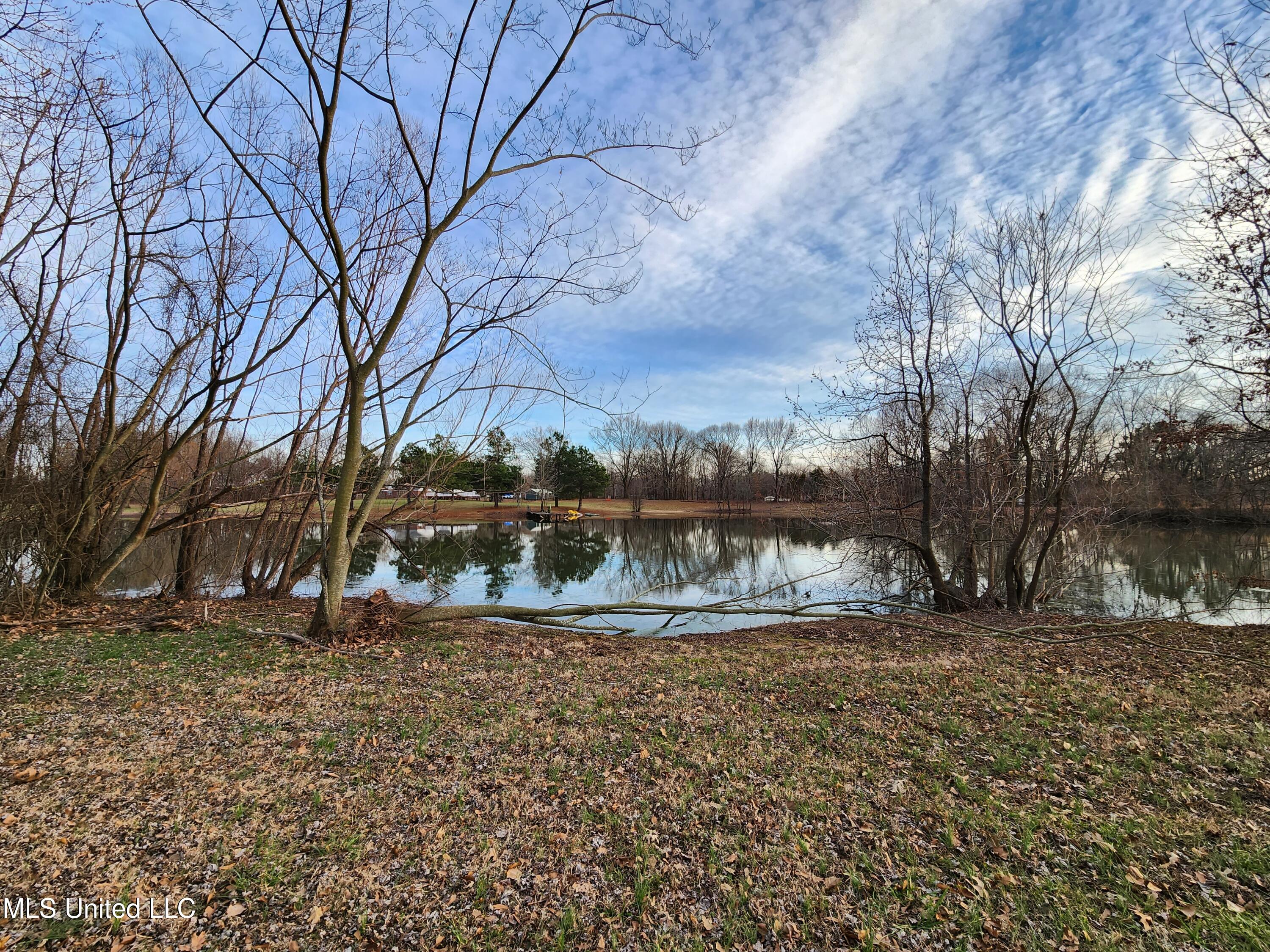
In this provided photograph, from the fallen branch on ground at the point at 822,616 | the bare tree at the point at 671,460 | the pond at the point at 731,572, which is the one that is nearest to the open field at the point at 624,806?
the fallen branch on ground at the point at 822,616

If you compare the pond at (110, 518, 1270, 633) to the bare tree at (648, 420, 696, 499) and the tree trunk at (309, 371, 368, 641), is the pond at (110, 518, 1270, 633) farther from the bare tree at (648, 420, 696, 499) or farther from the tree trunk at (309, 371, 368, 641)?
the bare tree at (648, 420, 696, 499)

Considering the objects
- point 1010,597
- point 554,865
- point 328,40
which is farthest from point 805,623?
point 328,40

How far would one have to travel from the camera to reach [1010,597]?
9945 millimetres

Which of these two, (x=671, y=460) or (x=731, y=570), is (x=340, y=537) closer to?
(x=731, y=570)

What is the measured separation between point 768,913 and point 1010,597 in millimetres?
9916

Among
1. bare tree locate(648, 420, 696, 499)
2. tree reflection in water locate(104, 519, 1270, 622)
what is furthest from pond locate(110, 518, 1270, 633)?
bare tree locate(648, 420, 696, 499)

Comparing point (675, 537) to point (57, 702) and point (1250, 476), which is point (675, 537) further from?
point (57, 702)

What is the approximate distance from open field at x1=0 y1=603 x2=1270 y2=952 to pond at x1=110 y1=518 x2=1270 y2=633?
10.6ft

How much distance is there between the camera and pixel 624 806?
2998mm

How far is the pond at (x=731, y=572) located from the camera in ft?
37.2

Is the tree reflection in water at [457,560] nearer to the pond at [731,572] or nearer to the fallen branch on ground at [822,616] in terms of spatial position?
the pond at [731,572]

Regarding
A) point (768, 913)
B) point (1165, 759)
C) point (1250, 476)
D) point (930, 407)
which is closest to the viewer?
point (768, 913)

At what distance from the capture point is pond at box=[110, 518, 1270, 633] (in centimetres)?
1133

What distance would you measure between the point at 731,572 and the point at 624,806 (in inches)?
634
